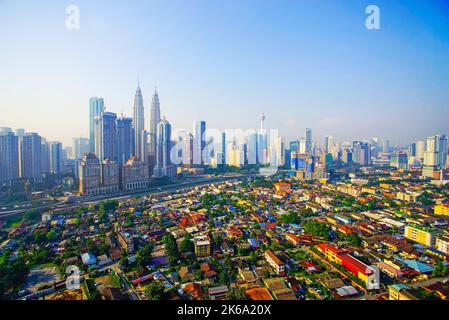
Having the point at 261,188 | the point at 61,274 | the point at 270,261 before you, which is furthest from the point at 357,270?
the point at 261,188

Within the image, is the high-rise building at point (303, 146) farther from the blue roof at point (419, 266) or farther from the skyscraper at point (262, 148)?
the blue roof at point (419, 266)

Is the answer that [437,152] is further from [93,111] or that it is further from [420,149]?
[93,111]

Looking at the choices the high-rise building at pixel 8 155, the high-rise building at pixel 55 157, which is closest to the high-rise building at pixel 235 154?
the high-rise building at pixel 55 157

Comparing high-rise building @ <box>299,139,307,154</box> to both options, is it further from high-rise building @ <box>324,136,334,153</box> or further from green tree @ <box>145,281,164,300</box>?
green tree @ <box>145,281,164,300</box>

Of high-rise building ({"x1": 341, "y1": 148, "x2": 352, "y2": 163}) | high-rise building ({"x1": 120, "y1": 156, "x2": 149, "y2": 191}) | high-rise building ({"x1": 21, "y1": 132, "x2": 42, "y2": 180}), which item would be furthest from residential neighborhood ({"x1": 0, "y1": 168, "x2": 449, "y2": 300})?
high-rise building ({"x1": 341, "y1": 148, "x2": 352, "y2": 163})

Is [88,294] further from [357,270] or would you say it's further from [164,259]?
[357,270]

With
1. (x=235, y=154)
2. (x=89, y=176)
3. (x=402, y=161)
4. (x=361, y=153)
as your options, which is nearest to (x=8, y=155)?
(x=89, y=176)
